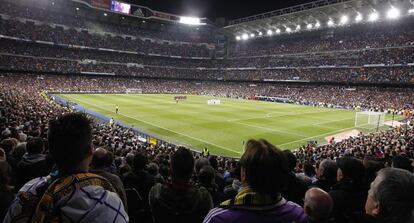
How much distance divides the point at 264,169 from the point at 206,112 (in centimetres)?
4167

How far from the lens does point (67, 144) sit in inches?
89.9

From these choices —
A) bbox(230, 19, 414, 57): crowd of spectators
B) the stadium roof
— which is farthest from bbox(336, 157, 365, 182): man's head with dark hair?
bbox(230, 19, 414, 57): crowd of spectators

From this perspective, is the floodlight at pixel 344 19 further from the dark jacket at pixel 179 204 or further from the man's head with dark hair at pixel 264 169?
the man's head with dark hair at pixel 264 169

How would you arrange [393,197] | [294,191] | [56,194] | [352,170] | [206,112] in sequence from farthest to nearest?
[206,112] → [294,191] → [352,170] → [393,197] → [56,194]

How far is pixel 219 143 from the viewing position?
26016 millimetres

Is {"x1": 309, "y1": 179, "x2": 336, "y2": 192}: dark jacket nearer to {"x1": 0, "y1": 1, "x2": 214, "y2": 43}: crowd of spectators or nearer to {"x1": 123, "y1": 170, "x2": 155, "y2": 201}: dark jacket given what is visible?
{"x1": 123, "y1": 170, "x2": 155, "y2": 201}: dark jacket

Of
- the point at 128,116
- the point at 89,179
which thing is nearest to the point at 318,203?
the point at 89,179

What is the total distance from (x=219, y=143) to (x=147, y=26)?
94.0 meters

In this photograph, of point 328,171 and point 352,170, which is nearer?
point 352,170

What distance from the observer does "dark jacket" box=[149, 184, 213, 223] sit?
11.3 feet

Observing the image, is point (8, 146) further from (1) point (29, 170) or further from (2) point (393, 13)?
(2) point (393, 13)

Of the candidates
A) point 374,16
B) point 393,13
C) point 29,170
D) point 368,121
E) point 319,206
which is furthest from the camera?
point 374,16

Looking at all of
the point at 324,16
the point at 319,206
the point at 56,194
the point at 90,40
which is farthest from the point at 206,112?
the point at 90,40

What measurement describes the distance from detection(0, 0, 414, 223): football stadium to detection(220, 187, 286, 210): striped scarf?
15 millimetres
